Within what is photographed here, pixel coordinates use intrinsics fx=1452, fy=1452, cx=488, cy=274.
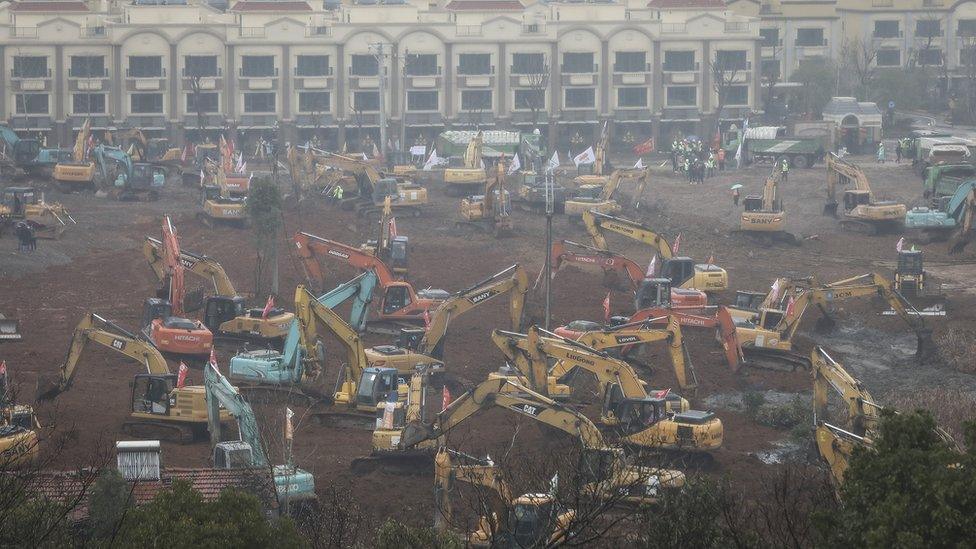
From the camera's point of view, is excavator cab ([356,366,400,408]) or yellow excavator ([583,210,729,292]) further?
yellow excavator ([583,210,729,292])

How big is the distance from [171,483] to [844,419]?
1654cm

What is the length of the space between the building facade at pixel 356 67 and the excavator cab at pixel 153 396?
67.8 meters

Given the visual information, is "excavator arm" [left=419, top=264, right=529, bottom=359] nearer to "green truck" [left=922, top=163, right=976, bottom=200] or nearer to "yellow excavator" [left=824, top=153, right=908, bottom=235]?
"yellow excavator" [left=824, top=153, right=908, bottom=235]

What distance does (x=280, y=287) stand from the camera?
55.8 meters

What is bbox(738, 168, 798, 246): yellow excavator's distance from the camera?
62688 mm

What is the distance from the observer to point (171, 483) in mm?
26781

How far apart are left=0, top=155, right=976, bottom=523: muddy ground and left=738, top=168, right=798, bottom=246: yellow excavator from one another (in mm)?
642

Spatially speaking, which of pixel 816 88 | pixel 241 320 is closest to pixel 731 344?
pixel 241 320

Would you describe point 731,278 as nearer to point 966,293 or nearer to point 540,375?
point 966,293

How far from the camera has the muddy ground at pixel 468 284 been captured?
34719 mm

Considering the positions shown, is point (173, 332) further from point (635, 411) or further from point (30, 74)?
point (30, 74)

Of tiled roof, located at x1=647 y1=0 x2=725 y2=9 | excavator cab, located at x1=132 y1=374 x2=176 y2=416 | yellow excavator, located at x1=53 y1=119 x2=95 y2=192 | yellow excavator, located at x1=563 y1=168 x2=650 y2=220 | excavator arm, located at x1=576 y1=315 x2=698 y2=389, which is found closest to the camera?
excavator cab, located at x1=132 y1=374 x2=176 y2=416

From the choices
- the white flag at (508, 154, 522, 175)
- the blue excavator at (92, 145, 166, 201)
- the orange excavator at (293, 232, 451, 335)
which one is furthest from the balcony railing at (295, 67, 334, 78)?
the orange excavator at (293, 232, 451, 335)

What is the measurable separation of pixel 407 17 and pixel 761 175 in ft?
111
